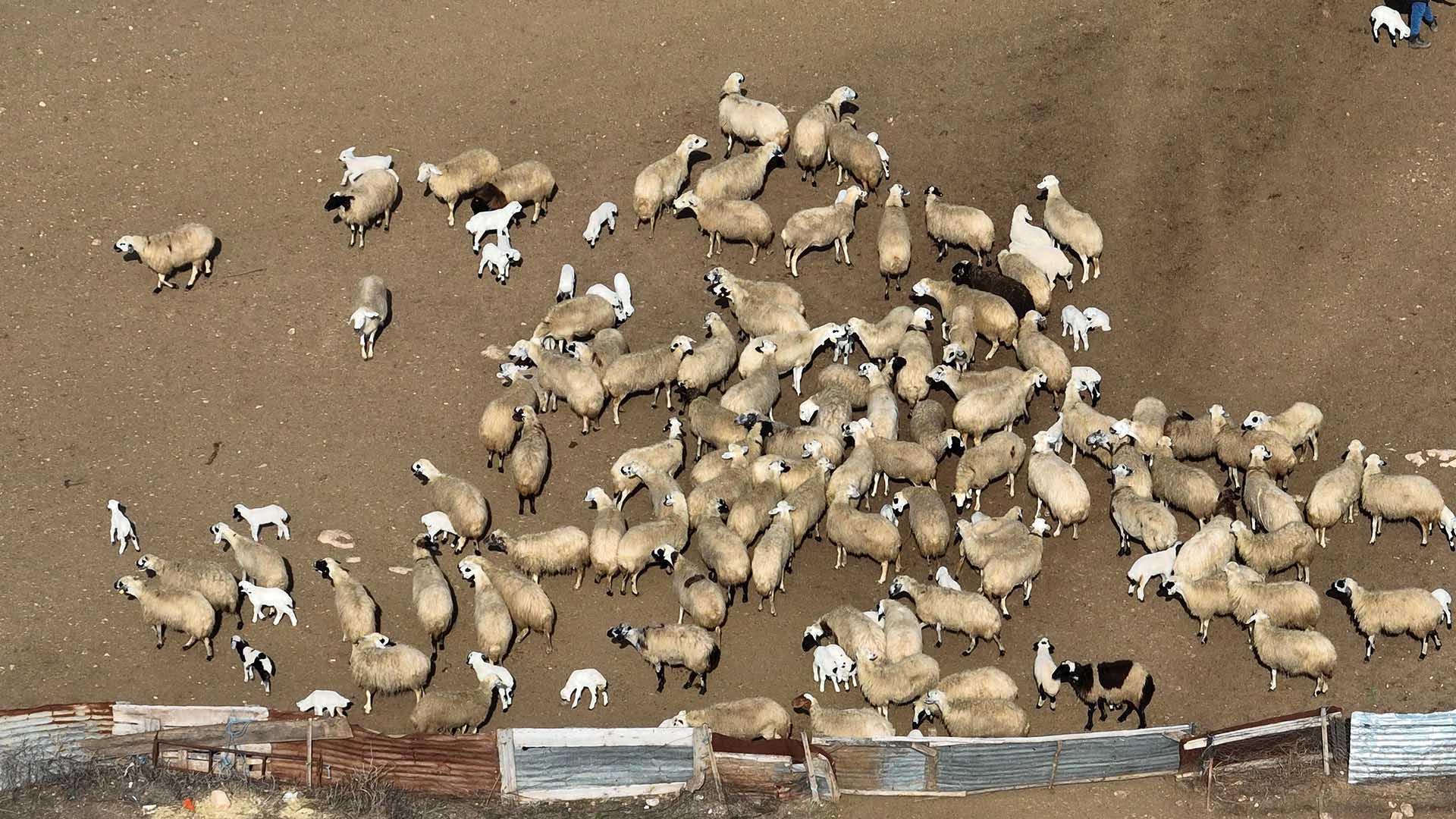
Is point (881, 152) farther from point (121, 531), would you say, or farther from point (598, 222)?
point (121, 531)

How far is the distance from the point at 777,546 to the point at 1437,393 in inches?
352

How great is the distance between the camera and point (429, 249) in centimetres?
2331

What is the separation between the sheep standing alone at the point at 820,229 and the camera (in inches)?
898

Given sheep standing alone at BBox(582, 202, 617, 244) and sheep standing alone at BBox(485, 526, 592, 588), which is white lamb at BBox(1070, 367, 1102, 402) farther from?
sheep standing alone at BBox(582, 202, 617, 244)

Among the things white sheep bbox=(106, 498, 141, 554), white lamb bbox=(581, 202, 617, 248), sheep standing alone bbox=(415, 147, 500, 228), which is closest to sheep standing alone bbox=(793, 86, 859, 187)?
white lamb bbox=(581, 202, 617, 248)

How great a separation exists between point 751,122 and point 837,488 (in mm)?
7041

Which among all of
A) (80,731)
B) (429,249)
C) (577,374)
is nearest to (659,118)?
(429,249)

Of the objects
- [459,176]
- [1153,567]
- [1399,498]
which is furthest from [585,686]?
[1399,498]

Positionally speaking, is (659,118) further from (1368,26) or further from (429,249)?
(1368,26)

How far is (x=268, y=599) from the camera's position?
711 inches

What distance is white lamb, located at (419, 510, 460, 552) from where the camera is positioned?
1908 centimetres

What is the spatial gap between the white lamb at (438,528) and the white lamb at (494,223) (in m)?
5.11

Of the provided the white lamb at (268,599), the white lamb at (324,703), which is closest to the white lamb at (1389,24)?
the white lamb at (268,599)

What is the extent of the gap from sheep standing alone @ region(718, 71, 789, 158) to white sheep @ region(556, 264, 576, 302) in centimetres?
358
